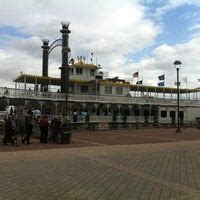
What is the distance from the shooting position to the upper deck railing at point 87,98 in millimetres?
39353

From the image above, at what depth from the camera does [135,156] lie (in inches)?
629

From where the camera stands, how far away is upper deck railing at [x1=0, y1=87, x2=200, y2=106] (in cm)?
3935

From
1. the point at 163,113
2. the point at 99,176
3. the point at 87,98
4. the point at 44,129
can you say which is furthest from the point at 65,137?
the point at 163,113

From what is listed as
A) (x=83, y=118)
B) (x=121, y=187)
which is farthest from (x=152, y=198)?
(x=83, y=118)

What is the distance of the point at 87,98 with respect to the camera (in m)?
46.2

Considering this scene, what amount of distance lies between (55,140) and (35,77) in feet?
74.9

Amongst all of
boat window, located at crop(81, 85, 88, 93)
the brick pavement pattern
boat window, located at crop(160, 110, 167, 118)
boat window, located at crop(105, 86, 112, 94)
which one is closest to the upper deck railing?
boat window, located at crop(105, 86, 112, 94)

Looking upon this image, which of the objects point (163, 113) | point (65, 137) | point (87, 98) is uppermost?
point (87, 98)

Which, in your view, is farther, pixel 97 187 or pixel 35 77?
pixel 35 77

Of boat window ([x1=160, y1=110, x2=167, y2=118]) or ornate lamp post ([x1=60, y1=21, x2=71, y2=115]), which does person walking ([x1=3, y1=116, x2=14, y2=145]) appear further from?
boat window ([x1=160, y1=110, x2=167, y2=118])

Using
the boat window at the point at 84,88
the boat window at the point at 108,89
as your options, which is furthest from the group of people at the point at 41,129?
the boat window at the point at 108,89

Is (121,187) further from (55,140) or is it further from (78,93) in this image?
(78,93)

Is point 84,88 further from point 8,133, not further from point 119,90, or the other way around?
point 8,133

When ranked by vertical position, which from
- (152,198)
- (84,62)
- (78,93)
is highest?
(84,62)
